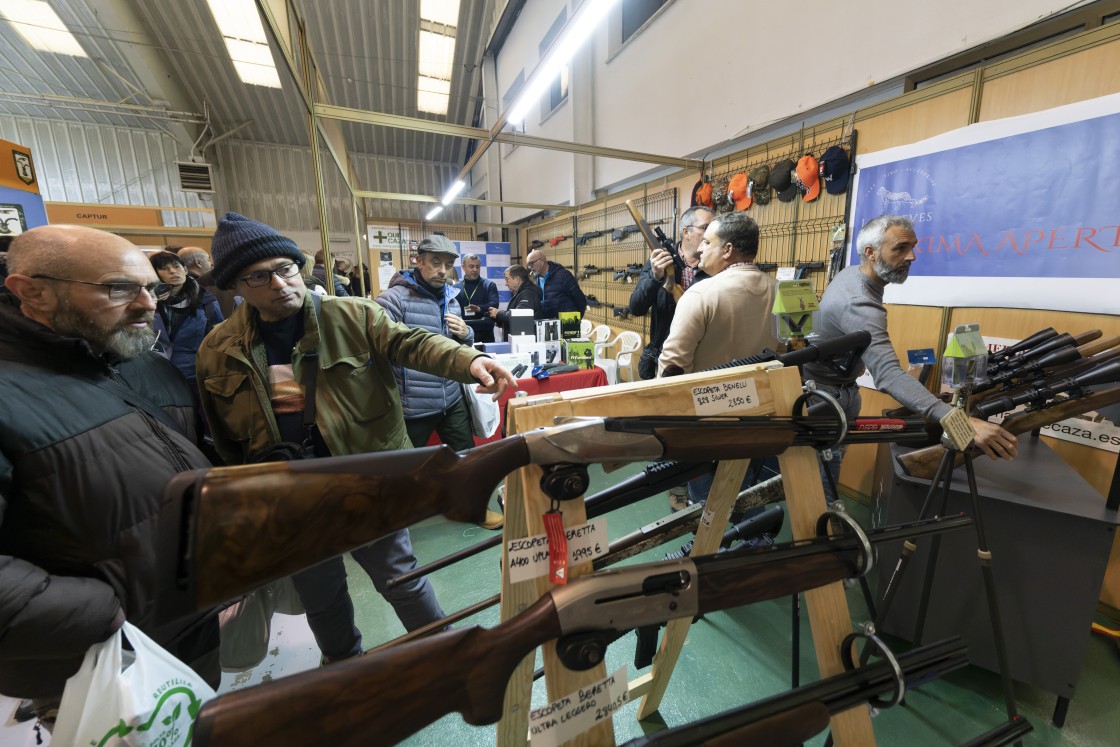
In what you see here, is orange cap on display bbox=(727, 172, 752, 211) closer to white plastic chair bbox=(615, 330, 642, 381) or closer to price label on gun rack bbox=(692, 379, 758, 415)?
white plastic chair bbox=(615, 330, 642, 381)

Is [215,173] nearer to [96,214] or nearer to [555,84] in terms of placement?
[96,214]

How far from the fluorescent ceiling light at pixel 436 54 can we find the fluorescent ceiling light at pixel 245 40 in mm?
2172

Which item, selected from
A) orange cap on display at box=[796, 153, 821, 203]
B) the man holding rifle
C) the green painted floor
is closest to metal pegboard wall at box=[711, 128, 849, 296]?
orange cap on display at box=[796, 153, 821, 203]

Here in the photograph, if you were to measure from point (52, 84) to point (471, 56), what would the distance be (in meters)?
6.44

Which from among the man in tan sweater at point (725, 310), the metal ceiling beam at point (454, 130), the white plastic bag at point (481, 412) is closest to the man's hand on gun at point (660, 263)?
the man in tan sweater at point (725, 310)

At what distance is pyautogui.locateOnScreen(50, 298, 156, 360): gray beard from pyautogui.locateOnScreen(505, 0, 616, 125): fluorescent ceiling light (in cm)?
212

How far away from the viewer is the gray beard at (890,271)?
1606 mm

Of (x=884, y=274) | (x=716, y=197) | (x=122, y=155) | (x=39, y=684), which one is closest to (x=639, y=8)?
(x=716, y=197)

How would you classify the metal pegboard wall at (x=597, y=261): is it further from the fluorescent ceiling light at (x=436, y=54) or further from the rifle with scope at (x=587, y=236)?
the fluorescent ceiling light at (x=436, y=54)

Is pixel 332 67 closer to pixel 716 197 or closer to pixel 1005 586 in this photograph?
pixel 716 197

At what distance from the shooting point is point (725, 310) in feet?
5.27

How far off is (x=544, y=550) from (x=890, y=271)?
1770mm

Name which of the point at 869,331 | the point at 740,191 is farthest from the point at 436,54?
the point at 869,331

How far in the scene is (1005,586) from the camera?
1321 millimetres
